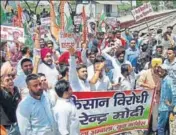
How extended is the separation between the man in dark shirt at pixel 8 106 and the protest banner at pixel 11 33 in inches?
72.7

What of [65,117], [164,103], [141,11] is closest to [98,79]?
[164,103]

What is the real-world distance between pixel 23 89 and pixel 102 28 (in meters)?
13.3

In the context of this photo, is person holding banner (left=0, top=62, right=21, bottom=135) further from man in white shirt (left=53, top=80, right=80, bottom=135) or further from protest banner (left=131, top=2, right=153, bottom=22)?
protest banner (left=131, top=2, right=153, bottom=22)

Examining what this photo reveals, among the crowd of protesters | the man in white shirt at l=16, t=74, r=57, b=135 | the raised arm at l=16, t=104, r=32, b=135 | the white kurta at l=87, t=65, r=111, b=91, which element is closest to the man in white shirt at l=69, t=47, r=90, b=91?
the crowd of protesters

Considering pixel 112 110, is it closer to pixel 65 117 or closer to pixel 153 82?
pixel 153 82

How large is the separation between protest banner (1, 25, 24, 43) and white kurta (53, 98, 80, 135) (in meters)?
2.18

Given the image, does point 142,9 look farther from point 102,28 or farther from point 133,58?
point 133,58

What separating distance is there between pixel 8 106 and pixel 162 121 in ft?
10.4

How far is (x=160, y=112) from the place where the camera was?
325 inches

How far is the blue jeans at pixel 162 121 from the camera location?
27.0ft

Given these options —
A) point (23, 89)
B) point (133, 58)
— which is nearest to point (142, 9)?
point (133, 58)

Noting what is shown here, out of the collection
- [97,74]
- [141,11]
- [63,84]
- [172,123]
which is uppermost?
[141,11]

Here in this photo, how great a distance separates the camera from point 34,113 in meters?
5.70

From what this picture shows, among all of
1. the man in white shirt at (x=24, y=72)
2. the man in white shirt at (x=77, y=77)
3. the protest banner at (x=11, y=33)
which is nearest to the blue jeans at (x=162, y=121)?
the man in white shirt at (x=77, y=77)
